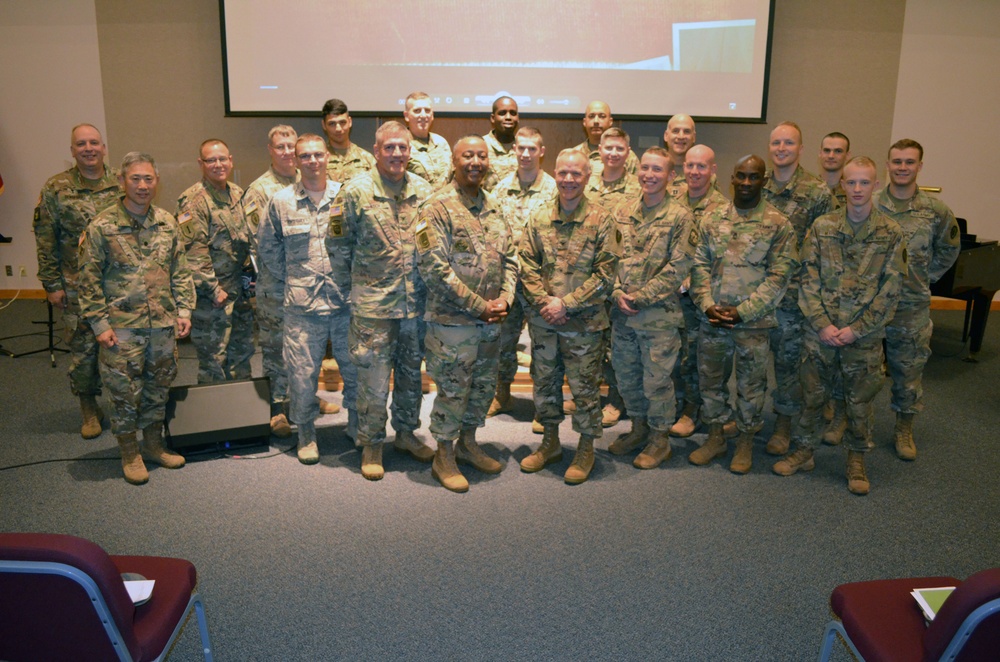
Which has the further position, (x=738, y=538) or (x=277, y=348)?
(x=277, y=348)

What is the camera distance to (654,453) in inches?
162

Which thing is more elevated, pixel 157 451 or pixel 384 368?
pixel 384 368

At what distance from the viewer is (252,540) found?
3297mm

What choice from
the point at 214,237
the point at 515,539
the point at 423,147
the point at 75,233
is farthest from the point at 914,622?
the point at 75,233

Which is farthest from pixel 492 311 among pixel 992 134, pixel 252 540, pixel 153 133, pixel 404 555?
pixel 992 134

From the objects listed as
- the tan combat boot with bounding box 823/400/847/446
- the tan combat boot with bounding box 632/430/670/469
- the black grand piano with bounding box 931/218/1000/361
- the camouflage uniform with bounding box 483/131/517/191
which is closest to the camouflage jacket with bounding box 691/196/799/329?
the tan combat boot with bounding box 632/430/670/469

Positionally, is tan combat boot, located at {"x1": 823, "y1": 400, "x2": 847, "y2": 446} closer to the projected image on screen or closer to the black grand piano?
the black grand piano

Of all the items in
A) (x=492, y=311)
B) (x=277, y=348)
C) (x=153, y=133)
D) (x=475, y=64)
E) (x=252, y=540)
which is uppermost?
(x=475, y=64)

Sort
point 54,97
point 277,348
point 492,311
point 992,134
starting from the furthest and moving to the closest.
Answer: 1. point 992,134
2. point 54,97
3. point 277,348
4. point 492,311

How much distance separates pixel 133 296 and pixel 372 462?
1451 mm

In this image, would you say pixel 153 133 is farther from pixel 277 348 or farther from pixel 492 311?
pixel 492 311

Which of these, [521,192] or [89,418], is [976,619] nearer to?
[521,192]

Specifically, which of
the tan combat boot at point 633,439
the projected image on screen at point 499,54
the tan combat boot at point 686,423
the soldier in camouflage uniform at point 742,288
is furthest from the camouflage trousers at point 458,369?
the projected image on screen at point 499,54

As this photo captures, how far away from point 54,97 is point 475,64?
13.7ft
